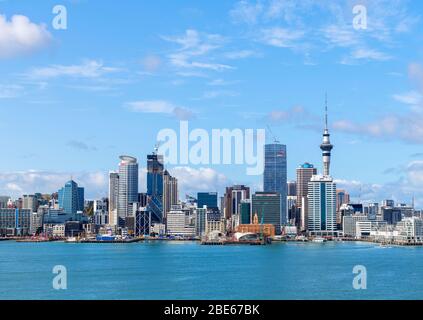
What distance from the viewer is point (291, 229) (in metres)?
73.1

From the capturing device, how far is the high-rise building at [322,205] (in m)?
79.8

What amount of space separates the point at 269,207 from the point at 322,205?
39.7 ft

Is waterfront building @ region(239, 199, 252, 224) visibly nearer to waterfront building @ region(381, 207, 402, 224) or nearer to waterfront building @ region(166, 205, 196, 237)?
waterfront building @ region(166, 205, 196, 237)

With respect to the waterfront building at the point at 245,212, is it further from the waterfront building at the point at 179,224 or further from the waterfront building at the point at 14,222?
the waterfront building at the point at 14,222

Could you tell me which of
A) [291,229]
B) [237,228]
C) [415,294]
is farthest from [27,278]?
[291,229]

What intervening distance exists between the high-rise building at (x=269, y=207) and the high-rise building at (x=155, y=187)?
43.5 ft

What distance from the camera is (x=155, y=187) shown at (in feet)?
263

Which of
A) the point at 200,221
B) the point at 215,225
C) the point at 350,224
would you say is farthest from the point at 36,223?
the point at 350,224

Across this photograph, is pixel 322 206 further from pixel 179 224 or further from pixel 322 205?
pixel 179 224

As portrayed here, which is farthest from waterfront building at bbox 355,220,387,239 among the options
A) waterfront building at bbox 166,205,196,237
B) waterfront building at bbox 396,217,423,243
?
waterfront building at bbox 166,205,196,237

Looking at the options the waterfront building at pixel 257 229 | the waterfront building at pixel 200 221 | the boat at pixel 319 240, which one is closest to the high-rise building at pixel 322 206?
the boat at pixel 319 240

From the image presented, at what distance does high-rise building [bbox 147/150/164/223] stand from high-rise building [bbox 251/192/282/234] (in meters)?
13.3
